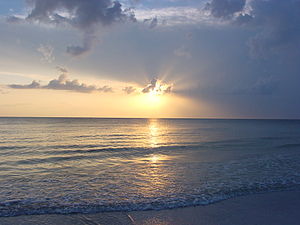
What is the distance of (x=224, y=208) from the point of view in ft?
33.5

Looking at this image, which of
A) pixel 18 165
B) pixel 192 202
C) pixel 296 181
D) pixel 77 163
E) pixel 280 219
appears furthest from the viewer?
pixel 77 163

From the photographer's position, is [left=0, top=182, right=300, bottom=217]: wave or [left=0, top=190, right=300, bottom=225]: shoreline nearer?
[left=0, top=190, right=300, bottom=225]: shoreline

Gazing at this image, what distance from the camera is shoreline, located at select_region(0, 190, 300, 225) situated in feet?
28.6

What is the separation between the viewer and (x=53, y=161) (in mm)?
21453

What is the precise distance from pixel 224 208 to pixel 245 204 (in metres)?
1.28

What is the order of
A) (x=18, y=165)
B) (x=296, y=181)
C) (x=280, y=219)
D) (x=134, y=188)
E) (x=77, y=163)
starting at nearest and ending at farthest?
(x=280, y=219)
(x=134, y=188)
(x=296, y=181)
(x=18, y=165)
(x=77, y=163)

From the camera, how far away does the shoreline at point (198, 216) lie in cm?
872

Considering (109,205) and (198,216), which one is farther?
(109,205)

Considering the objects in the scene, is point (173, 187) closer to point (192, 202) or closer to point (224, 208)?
point (192, 202)

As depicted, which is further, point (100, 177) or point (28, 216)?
point (100, 177)

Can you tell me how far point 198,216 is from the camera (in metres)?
9.30

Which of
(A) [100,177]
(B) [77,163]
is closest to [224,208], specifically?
(A) [100,177]

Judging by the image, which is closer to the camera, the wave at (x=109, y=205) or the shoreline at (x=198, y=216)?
the shoreline at (x=198, y=216)

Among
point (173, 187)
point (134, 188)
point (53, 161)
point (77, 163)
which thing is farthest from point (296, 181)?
point (53, 161)
